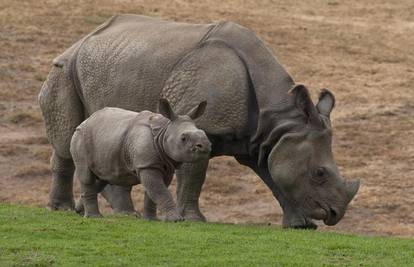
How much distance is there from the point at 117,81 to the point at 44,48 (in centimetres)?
1636

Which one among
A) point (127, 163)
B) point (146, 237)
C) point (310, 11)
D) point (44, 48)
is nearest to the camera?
point (146, 237)

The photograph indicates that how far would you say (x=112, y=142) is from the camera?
1532 centimetres

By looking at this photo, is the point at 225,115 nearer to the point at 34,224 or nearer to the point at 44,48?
the point at 34,224

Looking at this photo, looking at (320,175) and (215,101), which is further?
(215,101)

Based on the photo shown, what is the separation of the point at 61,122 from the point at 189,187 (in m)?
2.22

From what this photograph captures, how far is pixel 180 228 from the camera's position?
568 inches

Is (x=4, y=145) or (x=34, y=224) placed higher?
(x=34, y=224)

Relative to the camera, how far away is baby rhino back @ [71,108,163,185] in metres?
15.2

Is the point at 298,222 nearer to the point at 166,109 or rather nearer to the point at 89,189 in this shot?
the point at 166,109

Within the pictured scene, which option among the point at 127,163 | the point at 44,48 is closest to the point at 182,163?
the point at 127,163

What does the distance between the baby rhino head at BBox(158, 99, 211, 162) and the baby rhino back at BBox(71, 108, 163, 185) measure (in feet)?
0.80

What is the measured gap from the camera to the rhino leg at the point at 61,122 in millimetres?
17578

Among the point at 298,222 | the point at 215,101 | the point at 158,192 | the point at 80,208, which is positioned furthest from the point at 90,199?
the point at 298,222

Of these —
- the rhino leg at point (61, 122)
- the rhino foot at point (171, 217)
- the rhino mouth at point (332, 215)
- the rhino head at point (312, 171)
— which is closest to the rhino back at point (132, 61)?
the rhino leg at point (61, 122)
